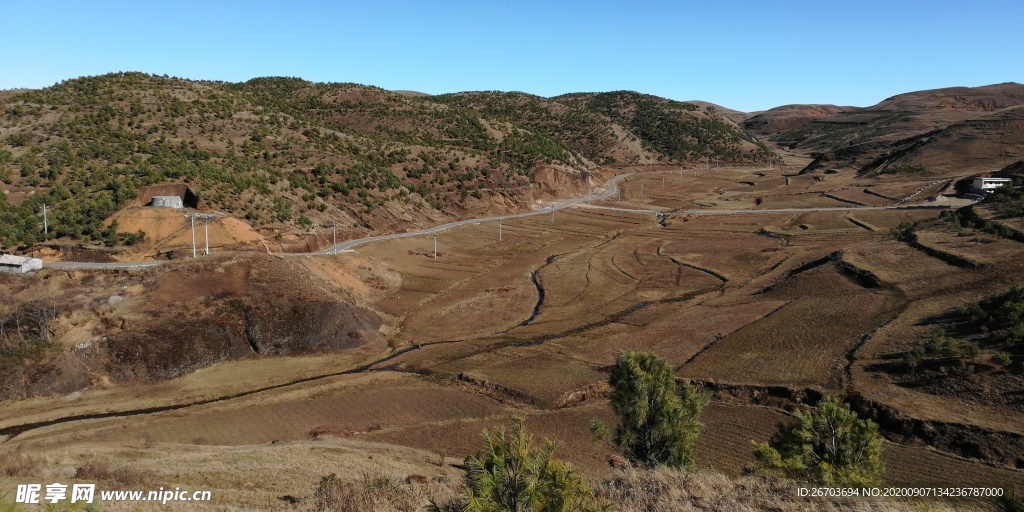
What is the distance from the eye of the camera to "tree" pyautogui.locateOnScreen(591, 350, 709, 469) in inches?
851

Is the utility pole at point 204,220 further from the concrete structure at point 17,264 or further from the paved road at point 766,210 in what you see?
the paved road at point 766,210

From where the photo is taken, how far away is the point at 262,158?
80.5 metres

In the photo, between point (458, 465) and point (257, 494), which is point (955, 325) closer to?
point (458, 465)

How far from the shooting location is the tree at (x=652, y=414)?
2161 centimetres

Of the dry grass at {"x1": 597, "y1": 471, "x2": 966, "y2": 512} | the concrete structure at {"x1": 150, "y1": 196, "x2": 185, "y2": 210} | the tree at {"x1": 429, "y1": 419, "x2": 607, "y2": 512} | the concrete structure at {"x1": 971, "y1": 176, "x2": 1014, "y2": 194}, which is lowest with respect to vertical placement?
the dry grass at {"x1": 597, "y1": 471, "x2": 966, "y2": 512}

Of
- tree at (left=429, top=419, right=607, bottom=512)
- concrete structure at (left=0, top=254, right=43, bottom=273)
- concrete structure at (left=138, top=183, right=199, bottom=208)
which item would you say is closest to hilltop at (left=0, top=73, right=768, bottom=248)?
concrete structure at (left=138, top=183, right=199, bottom=208)

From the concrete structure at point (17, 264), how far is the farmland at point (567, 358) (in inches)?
328

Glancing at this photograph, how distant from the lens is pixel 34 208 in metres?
51.3

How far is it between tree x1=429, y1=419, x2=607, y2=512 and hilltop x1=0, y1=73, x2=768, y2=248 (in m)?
48.2

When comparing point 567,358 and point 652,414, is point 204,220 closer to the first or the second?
point 567,358

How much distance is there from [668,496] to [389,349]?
101ft

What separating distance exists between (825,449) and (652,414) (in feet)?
18.7

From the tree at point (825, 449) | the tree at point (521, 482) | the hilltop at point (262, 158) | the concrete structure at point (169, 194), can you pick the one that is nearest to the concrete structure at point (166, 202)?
the concrete structure at point (169, 194)

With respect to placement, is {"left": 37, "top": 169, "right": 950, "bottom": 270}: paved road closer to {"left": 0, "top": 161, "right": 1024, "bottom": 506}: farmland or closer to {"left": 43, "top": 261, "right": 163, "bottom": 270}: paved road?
{"left": 43, "top": 261, "right": 163, "bottom": 270}: paved road
